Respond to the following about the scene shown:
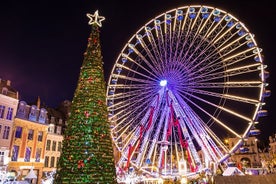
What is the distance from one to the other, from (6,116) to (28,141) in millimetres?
4522

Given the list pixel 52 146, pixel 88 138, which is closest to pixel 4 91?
pixel 52 146

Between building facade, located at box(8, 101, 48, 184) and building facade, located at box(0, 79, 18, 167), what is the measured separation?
1.05 m

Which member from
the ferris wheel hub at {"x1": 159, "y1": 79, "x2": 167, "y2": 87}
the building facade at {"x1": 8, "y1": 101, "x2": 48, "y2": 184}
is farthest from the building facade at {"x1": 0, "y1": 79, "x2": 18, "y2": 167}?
the ferris wheel hub at {"x1": 159, "y1": 79, "x2": 167, "y2": 87}

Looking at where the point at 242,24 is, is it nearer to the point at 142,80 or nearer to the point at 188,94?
the point at 188,94

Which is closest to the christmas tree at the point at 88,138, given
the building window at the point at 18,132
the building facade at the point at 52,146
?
the building window at the point at 18,132

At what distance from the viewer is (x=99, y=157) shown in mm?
9703

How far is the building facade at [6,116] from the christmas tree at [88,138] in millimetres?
18559

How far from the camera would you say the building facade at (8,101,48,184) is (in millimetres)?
26953

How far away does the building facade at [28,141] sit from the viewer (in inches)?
1061

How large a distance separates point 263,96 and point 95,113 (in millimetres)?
15278

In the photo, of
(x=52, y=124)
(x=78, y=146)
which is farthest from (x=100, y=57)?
(x=52, y=124)

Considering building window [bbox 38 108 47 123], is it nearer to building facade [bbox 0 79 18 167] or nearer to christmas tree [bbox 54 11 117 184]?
building facade [bbox 0 79 18 167]

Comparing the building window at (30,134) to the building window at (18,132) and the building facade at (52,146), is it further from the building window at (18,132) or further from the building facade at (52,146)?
the building facade at (52,146)

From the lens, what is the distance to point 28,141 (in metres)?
28.8
